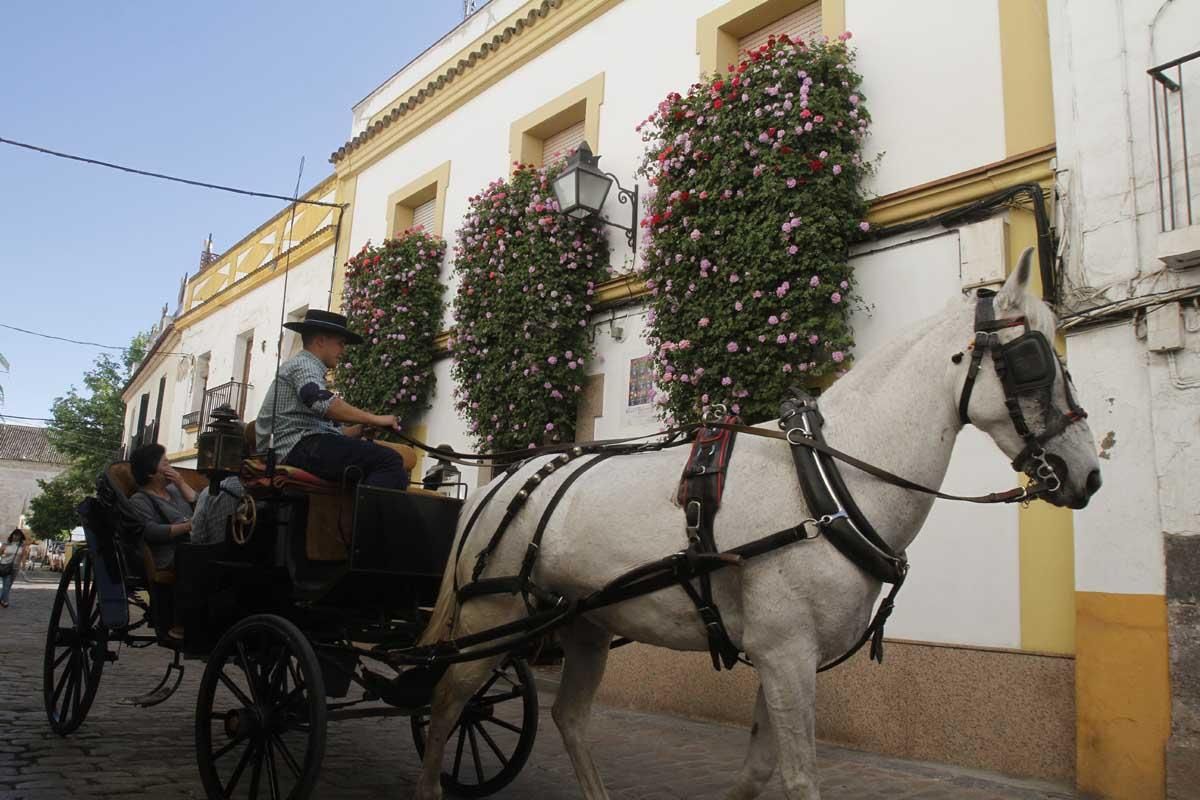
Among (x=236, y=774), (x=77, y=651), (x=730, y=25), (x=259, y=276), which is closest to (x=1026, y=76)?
(x=730, y=25)

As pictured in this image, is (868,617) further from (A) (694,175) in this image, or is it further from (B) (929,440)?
(A) (694,175)

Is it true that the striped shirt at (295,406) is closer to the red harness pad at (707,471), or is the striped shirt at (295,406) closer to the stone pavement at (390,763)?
the stone pavement at (390,763)

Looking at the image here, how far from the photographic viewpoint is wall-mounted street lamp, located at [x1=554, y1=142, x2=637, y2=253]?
8211 mm

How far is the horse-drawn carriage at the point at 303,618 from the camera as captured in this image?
3.73 meters

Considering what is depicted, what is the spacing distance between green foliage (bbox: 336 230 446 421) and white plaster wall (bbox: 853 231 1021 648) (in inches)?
232

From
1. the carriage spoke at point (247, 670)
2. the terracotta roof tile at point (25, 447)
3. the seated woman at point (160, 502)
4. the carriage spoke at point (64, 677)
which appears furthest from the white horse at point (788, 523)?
the terracotta roof tile at point (25, 447)

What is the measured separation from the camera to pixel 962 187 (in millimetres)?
6004

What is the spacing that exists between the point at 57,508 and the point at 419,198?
34867 millimetres

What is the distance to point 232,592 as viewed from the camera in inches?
174

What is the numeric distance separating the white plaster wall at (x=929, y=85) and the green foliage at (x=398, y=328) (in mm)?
5691

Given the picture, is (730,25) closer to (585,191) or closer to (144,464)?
(585,191)

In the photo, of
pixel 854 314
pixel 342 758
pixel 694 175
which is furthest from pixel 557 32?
pixel 342 758

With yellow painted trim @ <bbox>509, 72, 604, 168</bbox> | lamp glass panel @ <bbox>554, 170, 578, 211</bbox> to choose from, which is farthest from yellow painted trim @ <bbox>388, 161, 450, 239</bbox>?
lamp glass panel @ <bbox>554, 170, 578, 211</bbox>

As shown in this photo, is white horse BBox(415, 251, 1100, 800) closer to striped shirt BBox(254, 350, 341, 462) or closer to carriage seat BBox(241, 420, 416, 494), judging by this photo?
carriage seat BBox(241, 420, 416, 494)
